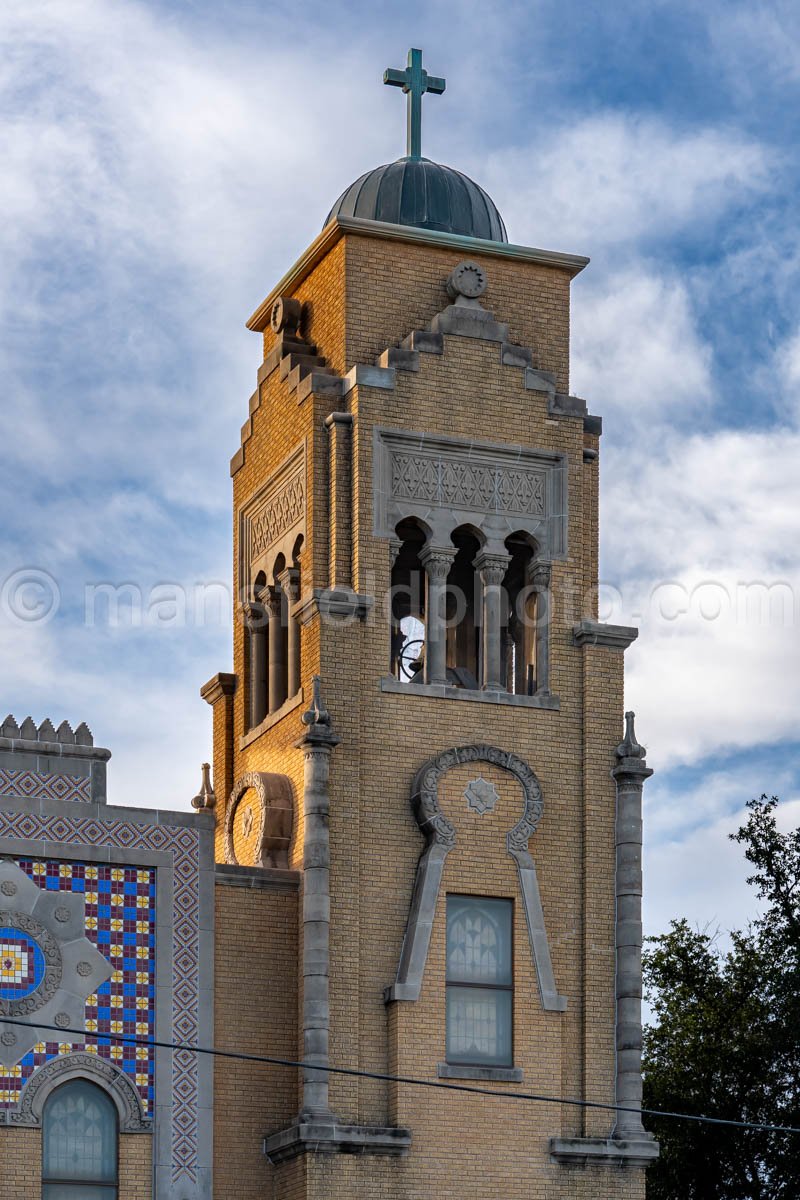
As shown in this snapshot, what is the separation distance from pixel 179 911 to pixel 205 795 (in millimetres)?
5482

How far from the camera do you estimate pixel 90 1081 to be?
31.6 metres

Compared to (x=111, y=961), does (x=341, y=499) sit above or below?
Result: above

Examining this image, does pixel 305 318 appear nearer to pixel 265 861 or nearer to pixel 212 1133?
pixel 265 861

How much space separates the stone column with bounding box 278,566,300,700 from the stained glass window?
398 centimetres

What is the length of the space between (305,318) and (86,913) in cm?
996

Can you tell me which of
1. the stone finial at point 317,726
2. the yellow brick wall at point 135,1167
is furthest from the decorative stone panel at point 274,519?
the yellow brick wall at point 135,1167

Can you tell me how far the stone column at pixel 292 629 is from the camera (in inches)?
1403

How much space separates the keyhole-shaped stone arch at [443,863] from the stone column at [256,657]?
3933 millimetres

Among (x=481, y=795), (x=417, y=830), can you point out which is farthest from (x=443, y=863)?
(x=481, y=795)

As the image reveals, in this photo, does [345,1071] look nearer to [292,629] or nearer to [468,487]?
[292,629]

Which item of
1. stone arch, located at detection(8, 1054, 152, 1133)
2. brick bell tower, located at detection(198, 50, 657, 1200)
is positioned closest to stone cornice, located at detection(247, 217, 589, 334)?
brick bell tower, located at detection(198, 50, 657, 1200)

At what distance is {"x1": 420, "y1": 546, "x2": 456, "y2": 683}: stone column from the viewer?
1375 inches

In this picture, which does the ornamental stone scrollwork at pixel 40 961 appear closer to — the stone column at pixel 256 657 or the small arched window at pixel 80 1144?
the small arched window at pixel 80 1144

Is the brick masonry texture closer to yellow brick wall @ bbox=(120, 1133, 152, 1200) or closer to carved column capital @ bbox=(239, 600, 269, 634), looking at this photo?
yellow brick wall @ bbox=(120, 1133, 152, 1200)
